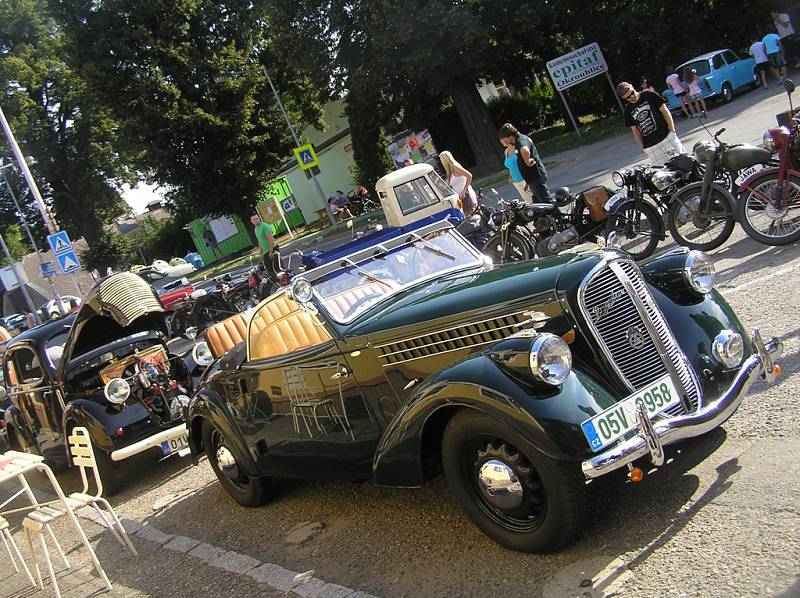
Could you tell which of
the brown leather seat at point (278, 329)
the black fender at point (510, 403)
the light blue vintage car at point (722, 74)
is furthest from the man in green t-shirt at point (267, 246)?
the light blue vintage car at point (722, 74)

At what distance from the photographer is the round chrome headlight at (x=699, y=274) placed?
4.63 meters

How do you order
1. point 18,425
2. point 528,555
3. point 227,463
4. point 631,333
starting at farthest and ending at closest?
point 18,425 < point 227,463 < point 631,333 < point 528,555

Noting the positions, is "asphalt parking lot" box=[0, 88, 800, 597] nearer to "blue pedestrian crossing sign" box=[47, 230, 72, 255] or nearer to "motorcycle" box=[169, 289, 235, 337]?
"motorcycle" box=[169, 289, 235, 337]

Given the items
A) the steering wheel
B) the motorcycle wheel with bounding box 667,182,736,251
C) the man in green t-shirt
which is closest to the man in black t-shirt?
the motorcycle wheel with bounding box 667,182,736,251

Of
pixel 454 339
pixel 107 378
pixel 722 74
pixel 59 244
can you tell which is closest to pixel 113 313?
pixel 107 378

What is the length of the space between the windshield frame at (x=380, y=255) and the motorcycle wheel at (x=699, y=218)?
162 inches

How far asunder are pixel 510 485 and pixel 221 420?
2911mm

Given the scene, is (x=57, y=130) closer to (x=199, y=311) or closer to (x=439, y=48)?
(x=439, y=48)

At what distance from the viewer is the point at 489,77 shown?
1224 inches

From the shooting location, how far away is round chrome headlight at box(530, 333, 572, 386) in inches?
144

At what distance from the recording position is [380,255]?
5387 mm

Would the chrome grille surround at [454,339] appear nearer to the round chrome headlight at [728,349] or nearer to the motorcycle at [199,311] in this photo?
the round chrome headlight at [728,349]

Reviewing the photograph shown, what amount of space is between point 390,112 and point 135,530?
91.7 feet

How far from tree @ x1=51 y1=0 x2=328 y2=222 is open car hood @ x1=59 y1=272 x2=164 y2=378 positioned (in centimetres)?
2268
